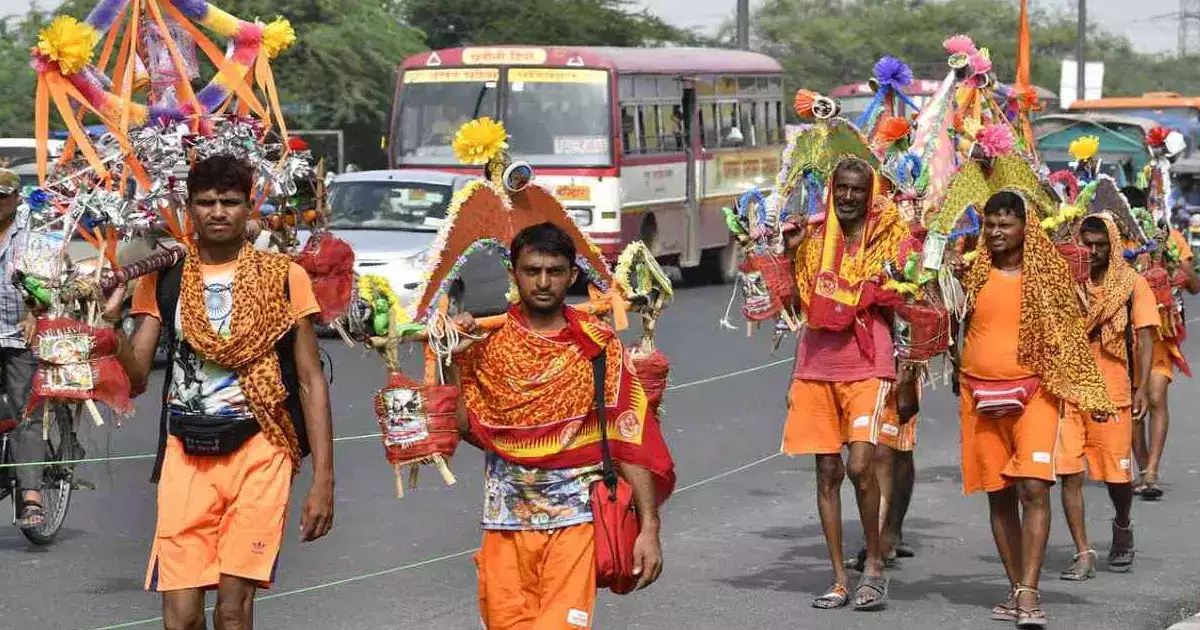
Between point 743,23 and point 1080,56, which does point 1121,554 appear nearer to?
point 743,23

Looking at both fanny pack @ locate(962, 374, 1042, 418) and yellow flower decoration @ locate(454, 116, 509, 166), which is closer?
yellow flower decoration @ locate(454, 116, 509, 166)

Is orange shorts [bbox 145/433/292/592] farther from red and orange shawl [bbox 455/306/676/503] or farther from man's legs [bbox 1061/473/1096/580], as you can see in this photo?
man's legs [bbox 1061/473/1096/580]

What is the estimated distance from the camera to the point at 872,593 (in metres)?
7.77

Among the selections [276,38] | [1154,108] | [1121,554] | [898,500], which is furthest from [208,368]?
[1154,108]

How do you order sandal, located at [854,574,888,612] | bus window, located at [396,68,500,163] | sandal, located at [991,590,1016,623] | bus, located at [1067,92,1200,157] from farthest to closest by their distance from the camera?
bus, located at [1067,92,1200,157]
bus window, located at [396,68,500,163]
sandal, located at [854,574,888,612]
sandal, located at [991,590,1016,623]

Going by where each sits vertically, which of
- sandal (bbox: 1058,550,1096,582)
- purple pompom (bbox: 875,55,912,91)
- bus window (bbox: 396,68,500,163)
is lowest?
sandal (bbox: 1058,550,1096,582)

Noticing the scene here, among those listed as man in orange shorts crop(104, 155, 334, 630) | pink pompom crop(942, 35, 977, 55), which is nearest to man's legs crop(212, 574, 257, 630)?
man in orange shorts crop(104, 155, 334, 630)

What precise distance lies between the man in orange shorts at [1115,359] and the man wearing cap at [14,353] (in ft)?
14.7

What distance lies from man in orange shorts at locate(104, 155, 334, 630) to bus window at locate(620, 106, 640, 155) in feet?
62.0

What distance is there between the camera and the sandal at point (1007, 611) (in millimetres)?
7531

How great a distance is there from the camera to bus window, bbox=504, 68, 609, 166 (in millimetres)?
24172

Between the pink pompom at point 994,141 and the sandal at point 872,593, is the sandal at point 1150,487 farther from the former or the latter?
the sandal at point 872,593

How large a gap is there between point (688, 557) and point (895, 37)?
67150 millimetres

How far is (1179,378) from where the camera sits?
17109 mm
